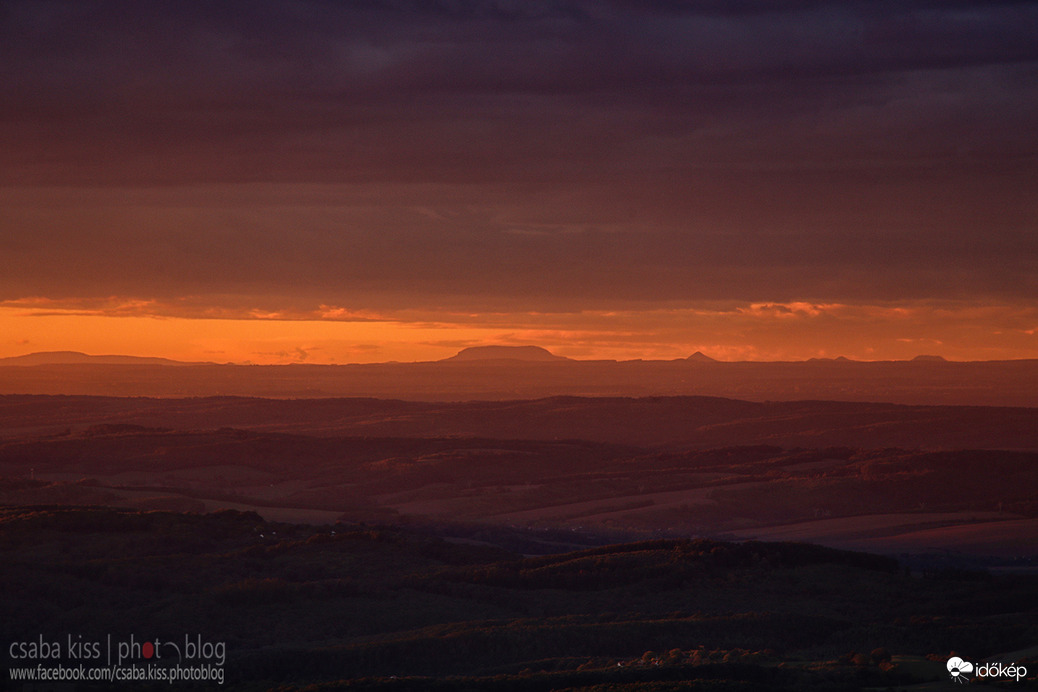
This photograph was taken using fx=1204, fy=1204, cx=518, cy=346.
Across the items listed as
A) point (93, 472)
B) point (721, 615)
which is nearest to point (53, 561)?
point (721, 615)

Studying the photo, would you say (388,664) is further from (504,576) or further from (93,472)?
(93,472)

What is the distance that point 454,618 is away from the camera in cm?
3572

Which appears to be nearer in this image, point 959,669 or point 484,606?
point 959,669

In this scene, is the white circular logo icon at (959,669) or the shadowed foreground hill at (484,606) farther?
the shadowed foreground hill at (484,606)

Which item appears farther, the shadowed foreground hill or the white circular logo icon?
the shadowed foreground hill

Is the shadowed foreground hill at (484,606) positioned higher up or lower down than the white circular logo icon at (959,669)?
lower down

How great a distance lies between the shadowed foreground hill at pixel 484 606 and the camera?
86.2ft

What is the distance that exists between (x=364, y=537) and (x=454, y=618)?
13525 millimetres

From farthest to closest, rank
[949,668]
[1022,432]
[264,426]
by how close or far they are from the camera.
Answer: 1. [264,426]
2. [1022,432]
3. [949,668]

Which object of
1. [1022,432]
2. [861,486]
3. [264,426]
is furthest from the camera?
[264,426]

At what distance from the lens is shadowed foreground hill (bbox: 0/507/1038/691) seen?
2627 centimetres

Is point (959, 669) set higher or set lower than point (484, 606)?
higher

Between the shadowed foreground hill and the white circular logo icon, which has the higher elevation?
the white circular logo icon

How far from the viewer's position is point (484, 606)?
37.2 metres
